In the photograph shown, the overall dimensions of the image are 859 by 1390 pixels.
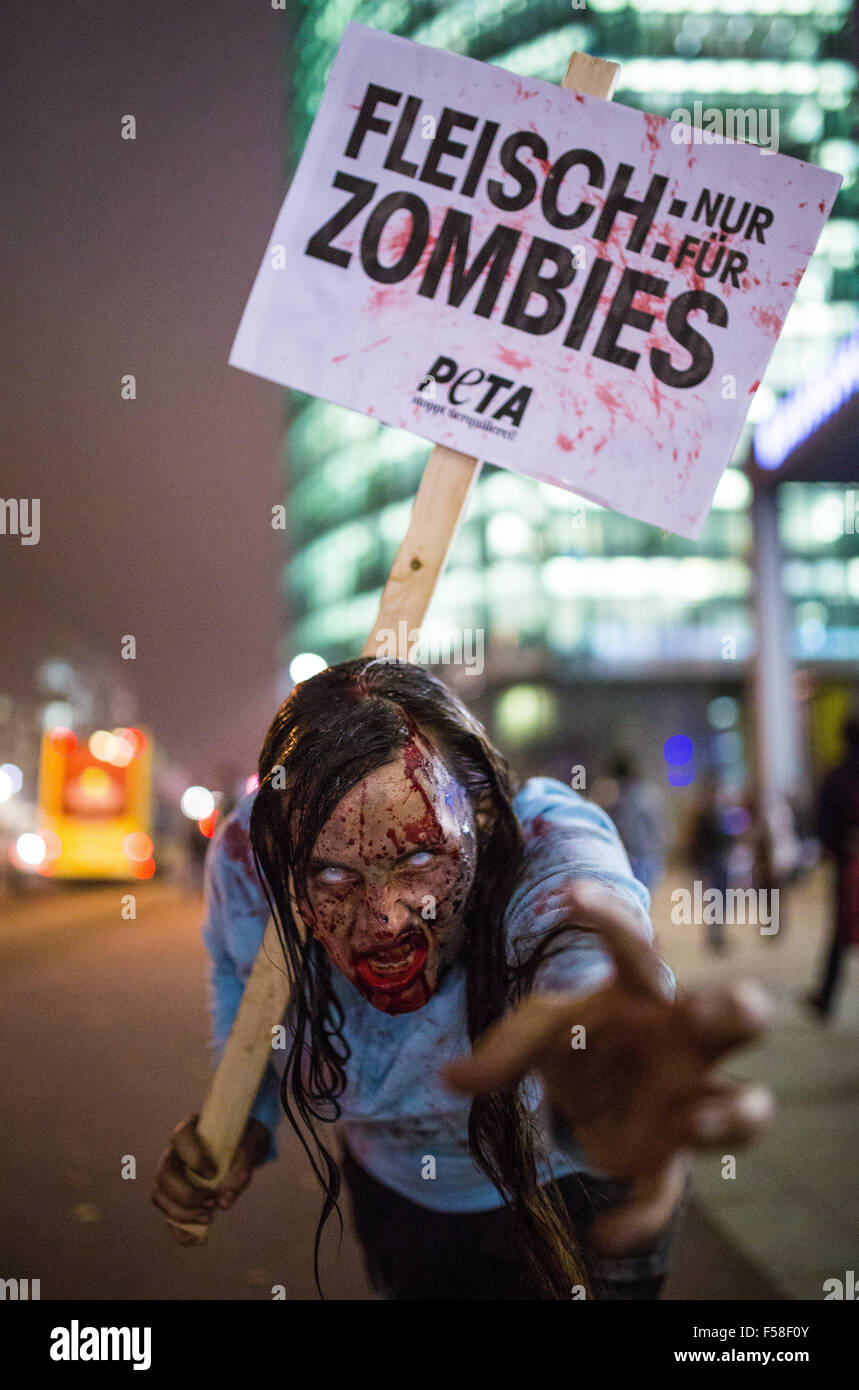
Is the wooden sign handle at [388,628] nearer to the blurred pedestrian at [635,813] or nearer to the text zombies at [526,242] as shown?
the text zombies at [526,242]

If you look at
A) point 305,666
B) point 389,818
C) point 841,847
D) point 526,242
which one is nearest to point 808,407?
point 841,847

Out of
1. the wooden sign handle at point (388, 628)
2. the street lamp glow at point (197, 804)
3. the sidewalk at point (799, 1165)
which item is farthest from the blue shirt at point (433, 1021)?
the street lamp glow at point (197, 804)

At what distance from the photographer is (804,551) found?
5531 centimetres

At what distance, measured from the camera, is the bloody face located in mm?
1496

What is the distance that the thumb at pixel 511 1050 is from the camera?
37.3 inches

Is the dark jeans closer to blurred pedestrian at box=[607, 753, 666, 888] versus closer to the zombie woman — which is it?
the zombie woman

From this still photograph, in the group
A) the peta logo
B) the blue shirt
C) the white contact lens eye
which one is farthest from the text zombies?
the white contact lens eye

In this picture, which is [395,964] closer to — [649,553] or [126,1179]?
[126,1179]

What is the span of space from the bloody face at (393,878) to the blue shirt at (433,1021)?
0.54 ft

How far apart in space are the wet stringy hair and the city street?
1.48 metres

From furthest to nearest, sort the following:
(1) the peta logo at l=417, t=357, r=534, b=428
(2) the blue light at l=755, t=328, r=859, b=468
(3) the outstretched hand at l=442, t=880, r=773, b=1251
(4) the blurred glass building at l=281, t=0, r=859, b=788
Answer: (4) the blurred glass building at l=281, t=0, r=859, b=788
(2) the blue light at l=755, t=328, r=859, b=468
(1) the peta logo at l=417, t=357, r=534, b=428
(3) the outstretched hand at l=442, t=880, r=773, b=1251

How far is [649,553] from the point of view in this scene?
53406 mm

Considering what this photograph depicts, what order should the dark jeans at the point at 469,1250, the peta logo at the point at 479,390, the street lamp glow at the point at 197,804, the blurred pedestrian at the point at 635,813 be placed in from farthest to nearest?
the street lamp glow at the point at 197,804 → the blurred pedestrian at the point at 635,813 → the peta logo at the point at 479,390 → the dark jeans at the point at 469,1250

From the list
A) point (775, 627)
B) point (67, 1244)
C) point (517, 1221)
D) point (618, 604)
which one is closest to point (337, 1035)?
point (517, 1221)
